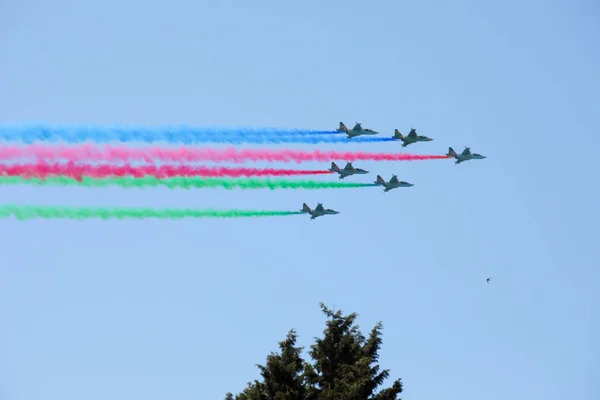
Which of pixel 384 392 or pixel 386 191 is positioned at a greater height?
pixel 386 191

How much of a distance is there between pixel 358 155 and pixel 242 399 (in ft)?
95.9

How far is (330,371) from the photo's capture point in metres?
71.8

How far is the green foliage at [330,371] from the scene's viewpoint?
68625 millimetres

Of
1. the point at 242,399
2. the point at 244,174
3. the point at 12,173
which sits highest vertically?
the point at 244,174

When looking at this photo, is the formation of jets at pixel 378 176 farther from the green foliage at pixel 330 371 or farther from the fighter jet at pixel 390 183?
the green foliage at pixel 330 371

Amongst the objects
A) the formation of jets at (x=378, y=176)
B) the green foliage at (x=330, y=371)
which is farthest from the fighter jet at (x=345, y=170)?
the green foliage at (x=330, y=371)

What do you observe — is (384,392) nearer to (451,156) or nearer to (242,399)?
(242,399)

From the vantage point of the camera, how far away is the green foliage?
6862cm

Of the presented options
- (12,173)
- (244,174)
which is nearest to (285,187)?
(244,174)

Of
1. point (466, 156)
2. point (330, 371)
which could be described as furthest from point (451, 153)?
point (330, 371)

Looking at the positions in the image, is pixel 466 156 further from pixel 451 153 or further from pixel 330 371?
pixel 330 371

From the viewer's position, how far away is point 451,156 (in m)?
101

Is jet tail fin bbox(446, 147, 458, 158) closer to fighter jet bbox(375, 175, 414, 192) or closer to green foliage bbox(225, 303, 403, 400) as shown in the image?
fighter jet bbox(375, 175, 414, 192)

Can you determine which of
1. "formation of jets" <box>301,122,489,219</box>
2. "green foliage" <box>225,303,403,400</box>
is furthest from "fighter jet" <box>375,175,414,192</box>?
"green foliage" <box>225,303,403,400</box>
